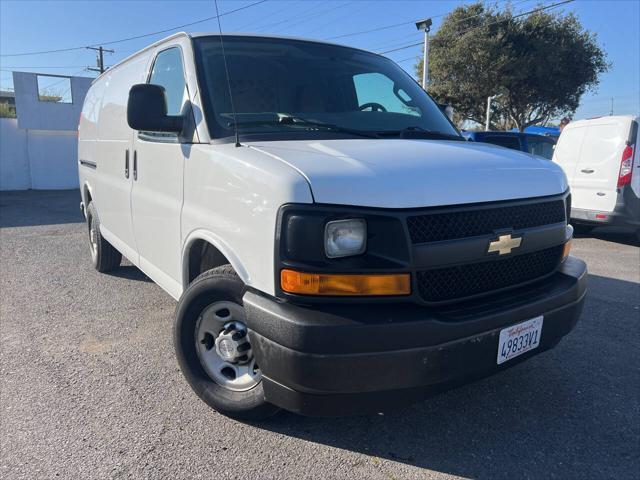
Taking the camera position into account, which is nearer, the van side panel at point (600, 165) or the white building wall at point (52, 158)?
the van side panel at point (600, 165)

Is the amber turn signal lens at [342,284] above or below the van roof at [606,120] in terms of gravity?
below

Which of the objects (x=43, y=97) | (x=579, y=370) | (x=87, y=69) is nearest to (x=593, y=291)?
(x=579, y=370)

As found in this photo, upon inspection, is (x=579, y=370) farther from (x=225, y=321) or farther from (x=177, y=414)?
(x=177, y=414)

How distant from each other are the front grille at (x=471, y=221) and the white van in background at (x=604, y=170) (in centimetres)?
627

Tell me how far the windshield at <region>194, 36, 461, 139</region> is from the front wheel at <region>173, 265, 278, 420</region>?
0.87 metres

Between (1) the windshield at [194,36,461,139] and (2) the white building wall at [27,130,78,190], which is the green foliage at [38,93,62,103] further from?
(1) the windshield at [194,36,461,139]

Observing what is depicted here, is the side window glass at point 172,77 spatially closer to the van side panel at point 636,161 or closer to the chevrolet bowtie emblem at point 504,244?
the chevrolet bowtie emblem at point 504,244

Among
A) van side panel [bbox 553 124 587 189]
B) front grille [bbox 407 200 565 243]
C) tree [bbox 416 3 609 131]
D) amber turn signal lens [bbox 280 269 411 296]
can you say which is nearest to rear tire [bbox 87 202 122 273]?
amber turn signal lens [bbox 280 269 411 296]

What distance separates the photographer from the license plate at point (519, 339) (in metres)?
2.34

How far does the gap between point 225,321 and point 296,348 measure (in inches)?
31.7

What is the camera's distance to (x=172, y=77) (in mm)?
3373

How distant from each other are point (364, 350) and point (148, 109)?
1.87 meters

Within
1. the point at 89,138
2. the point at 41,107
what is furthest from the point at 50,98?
the point at 89,138

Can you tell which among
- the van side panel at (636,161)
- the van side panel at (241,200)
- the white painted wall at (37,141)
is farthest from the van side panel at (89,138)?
the white painted wall at (37,141)
